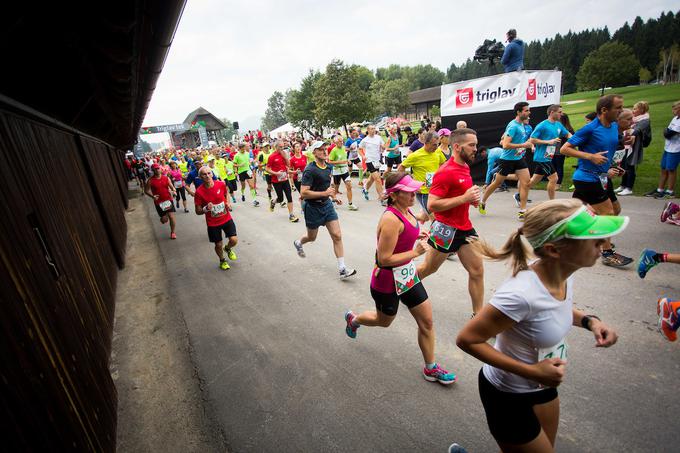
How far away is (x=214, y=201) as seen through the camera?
6.40 m

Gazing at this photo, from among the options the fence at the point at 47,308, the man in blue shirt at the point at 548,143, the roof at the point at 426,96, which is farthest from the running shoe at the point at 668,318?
the roof at the point at 426,96

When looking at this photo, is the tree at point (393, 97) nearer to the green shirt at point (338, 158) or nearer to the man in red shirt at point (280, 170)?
the green shirt at point (338, 158)

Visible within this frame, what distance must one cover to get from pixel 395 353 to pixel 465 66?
Result: 134m

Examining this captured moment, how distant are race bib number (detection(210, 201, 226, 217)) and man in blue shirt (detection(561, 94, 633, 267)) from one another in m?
5.75

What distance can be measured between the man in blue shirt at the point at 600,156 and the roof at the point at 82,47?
5044 millimetres

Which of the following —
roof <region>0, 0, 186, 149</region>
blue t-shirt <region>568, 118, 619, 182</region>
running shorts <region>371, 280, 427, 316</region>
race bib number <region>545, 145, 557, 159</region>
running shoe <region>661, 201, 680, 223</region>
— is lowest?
running shoe <region>661, 201, 680, 223</region>

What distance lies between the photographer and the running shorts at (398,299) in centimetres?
295

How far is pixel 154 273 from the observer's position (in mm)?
7078

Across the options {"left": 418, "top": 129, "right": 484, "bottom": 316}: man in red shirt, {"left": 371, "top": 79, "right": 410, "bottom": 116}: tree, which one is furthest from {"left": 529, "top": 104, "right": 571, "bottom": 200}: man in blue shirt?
{"left": 371, "top": 79, "right": 410, "bottom": 116}: tree

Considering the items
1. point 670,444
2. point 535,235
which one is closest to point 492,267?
point 670,444

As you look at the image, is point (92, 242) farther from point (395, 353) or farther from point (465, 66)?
point (465, 66)

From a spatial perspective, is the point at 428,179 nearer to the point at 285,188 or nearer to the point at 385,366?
the point at 385,366

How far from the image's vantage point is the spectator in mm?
9539

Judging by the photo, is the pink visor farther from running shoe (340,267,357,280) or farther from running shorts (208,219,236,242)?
running shorts (208,219,236,242)
